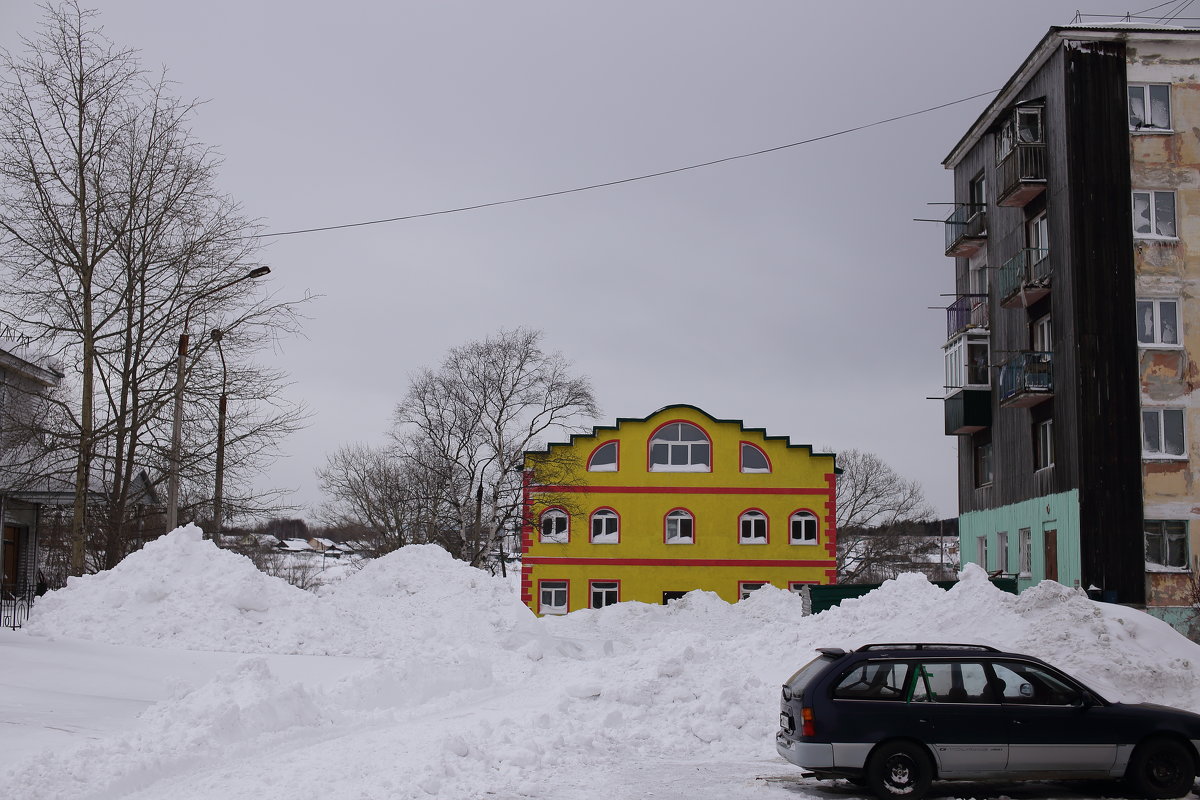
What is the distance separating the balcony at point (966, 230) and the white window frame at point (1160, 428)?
7.96m

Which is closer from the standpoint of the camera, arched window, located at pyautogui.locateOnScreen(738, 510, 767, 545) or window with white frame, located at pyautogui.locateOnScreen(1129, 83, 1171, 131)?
window with white frame, located at pyautogui.locateOnScreen(1129, 83, 1171, 131)

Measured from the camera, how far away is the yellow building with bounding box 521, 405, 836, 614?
45031mm

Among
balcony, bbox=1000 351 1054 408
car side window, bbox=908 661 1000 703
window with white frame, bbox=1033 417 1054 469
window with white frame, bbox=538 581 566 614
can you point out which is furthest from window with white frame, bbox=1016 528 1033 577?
window with white frame, bbox=538 581 566 614

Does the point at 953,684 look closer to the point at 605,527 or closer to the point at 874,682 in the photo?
the point at 874,682

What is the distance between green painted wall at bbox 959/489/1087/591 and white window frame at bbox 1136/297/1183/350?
4038 millimetres

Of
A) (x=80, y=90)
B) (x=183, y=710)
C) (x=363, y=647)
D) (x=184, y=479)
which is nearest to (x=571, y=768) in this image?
(x=183, y=710)

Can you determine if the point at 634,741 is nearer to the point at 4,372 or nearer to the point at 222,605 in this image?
the point at 222,605

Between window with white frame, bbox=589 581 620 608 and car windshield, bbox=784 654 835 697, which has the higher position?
car windshield, bbox=784 654 835 697

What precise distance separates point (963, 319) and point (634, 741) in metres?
24.3

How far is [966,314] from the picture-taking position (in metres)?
34.1

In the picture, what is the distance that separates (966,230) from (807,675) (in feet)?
81.4

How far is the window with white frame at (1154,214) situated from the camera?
26641mm

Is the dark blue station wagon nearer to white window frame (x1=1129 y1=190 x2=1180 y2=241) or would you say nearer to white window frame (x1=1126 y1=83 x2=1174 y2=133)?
white window frame (x1=1129 y1=190 x2=1180 y2=241)

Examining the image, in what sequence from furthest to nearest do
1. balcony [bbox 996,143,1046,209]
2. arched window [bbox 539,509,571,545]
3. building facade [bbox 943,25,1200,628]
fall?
arched window [bbox 539,509,571,545], balcony [bbox 996,143,1046,209], building facade [bbox 943,25,1200,628]
